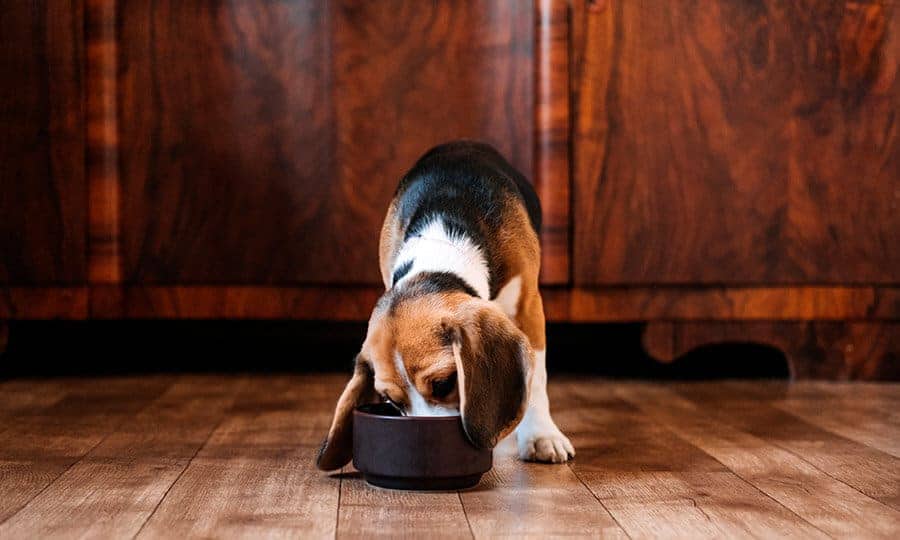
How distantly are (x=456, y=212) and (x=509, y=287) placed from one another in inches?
6.6

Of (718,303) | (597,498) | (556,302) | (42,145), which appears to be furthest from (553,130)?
(597,498)

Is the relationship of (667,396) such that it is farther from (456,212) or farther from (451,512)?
(451,512)

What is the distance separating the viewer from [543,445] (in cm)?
190

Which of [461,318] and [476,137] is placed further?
[476,137]

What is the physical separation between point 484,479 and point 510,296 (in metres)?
0.40

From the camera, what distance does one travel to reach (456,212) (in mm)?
2004

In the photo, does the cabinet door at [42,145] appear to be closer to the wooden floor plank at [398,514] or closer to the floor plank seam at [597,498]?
the wooden floor plank at [398,514]

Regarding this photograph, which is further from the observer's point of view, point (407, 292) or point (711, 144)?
point (711, 144)

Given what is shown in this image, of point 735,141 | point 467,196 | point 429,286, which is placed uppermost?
point 735,141

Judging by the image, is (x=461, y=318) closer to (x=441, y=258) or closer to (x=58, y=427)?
(x=441, y=258)

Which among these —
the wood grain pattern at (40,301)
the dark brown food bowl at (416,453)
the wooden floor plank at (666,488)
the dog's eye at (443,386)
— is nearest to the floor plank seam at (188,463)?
the dark brown food bowl at (416,453)

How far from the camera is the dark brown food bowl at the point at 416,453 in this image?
61.9 inches

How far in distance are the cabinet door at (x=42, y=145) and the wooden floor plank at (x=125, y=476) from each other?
596 millimetres

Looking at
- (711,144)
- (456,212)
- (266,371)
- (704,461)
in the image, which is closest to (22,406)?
(266,371)
